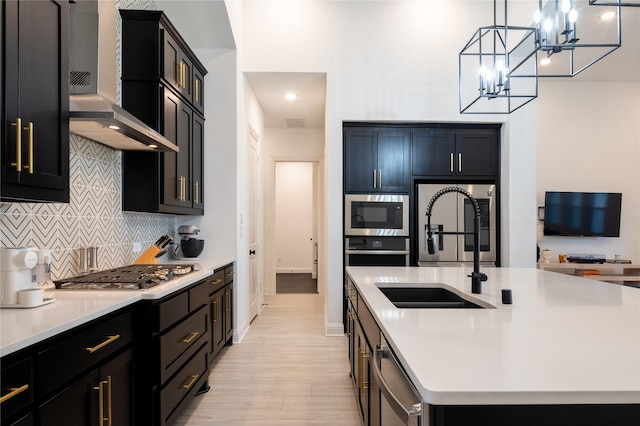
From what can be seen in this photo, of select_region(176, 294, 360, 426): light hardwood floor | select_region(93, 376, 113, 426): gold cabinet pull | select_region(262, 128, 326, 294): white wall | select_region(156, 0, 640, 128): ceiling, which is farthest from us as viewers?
select_region(262, 128, 326, 294): white wall

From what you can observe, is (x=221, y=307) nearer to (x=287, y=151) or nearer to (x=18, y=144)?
(x=18, y=144)

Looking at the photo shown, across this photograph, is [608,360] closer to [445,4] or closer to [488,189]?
[488,189]

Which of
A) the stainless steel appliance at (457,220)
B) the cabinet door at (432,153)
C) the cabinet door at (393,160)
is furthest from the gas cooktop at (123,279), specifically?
the cabinet door at (432,153)

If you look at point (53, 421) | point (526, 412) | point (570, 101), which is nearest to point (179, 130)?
point (53, 421)

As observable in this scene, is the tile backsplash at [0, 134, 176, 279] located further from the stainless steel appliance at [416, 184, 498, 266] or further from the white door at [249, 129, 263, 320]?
the stainless steel appliance at [416, 184, 498, 266]

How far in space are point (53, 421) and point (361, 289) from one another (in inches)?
51.2

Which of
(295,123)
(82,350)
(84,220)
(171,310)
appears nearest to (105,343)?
(82,350)

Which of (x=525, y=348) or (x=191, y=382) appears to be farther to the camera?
(x=191, y=382)

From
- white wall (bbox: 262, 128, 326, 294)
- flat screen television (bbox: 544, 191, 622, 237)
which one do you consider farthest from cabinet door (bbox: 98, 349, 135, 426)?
flat screen television (bbox: 544, 191, 622, 237)

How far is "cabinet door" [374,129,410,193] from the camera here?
166 inches

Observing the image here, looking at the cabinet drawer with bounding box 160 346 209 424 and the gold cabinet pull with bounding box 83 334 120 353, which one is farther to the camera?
the cabinet drawer with bounding box 160 346 209 424

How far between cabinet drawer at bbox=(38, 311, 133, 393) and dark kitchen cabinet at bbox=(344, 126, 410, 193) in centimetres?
293

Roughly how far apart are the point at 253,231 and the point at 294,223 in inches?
168

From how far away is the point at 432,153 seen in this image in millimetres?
4258
